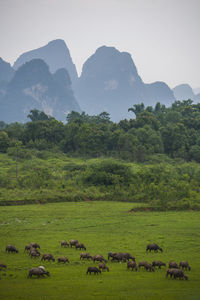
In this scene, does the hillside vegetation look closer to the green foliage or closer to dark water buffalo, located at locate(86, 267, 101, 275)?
the green foliage

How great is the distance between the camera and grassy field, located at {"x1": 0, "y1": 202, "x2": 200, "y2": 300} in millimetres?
15094

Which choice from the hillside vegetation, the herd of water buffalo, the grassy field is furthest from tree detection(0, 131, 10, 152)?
the herd of water buffalo

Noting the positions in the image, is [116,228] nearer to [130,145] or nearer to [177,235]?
[177,235]

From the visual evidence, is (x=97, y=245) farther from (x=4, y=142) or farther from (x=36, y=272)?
(x=4, y=142)

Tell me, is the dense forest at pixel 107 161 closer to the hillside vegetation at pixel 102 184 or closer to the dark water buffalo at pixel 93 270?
the hillside vegetation at pixel 102 184

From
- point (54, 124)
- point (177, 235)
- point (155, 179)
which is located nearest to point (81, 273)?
point (177, 235)

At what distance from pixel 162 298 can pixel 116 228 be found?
59.4ft

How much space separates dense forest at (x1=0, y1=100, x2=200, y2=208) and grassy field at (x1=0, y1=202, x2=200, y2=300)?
5.16m

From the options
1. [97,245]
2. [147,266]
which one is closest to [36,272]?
[147,266]

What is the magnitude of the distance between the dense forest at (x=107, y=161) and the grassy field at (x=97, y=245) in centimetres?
516

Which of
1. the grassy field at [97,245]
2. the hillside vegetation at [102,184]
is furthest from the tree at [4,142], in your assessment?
the grassy field at [97,245]

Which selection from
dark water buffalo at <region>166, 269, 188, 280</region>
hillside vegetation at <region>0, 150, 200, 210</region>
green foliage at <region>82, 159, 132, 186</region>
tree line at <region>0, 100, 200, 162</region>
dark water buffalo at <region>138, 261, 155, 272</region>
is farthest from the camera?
tree line at <region>0, 100, 200, 162</region>

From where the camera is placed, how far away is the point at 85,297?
14383 mm

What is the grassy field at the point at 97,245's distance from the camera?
49.5 feet
